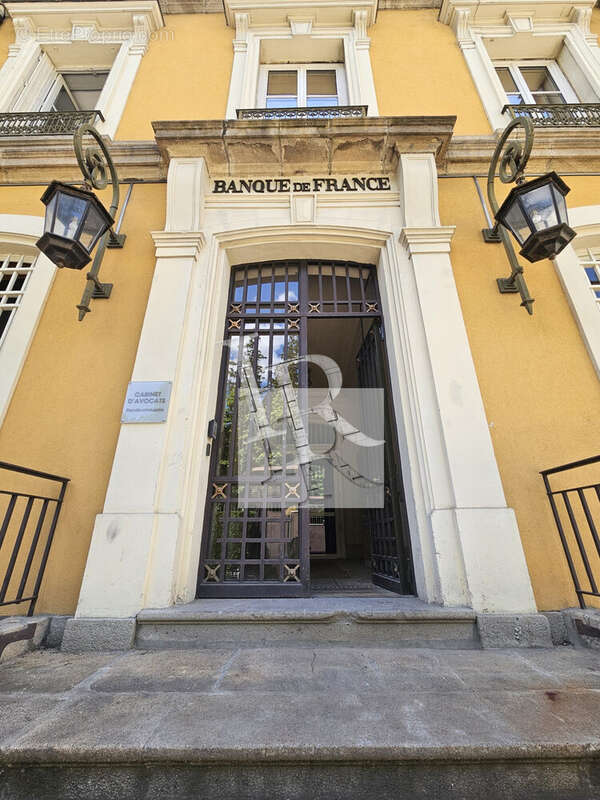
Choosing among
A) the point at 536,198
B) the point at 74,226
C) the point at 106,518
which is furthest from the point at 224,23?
the point at 106,518

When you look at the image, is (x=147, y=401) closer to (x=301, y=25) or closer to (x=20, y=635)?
(x=20, y=635)

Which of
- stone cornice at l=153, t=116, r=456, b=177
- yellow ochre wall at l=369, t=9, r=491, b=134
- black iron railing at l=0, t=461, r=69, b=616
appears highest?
yellow ochre wall at l=369, t=9, r=491, b=134

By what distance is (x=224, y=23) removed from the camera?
6.53 metres

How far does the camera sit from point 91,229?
10.8 feet

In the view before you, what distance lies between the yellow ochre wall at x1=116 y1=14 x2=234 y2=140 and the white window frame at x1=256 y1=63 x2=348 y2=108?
0.57 m

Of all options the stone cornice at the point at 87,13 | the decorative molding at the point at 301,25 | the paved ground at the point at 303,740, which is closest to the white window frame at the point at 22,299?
the paved ground at the point at 303,740

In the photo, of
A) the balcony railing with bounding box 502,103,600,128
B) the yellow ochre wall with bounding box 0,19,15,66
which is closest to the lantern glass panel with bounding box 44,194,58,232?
the balcony railing with bounding box 502,103,600,128

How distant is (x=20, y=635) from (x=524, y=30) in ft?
35.3

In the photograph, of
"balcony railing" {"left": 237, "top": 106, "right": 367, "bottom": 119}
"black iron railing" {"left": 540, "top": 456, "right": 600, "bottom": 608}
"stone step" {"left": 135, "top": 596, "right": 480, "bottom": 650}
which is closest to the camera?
"stone step" {"left": 135, "top": 596, "right": 480, "bottom": 650}

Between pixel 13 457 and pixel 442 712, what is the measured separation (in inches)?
155

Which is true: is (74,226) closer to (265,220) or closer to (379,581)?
(265,220)

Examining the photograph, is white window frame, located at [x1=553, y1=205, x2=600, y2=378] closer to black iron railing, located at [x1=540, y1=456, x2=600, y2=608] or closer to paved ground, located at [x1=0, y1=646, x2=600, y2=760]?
black iron railing, located at [x1=540, y1=456, x2=600, y2=608]

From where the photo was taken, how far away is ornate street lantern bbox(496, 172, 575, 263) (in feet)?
10.2

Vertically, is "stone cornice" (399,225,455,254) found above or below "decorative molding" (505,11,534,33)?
below
